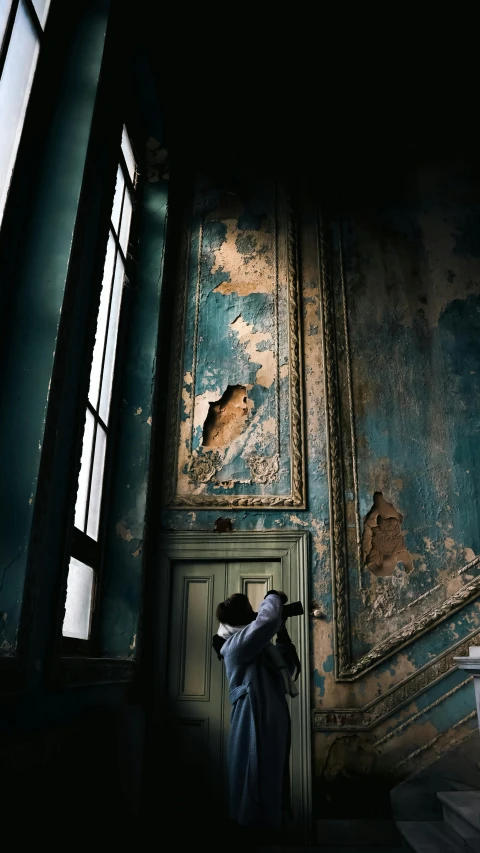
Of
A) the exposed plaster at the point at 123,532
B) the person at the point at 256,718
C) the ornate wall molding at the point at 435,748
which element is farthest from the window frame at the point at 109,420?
the ornate wall molding at the point at 435,748

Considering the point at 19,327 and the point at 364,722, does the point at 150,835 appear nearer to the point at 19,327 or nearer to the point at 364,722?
the point at 364,722

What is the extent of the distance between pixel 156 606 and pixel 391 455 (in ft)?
7.68

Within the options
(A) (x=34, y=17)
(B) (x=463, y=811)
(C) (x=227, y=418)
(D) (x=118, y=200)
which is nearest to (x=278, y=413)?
(C) (x=227, y=418)

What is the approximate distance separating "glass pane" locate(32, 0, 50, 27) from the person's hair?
11.7ft

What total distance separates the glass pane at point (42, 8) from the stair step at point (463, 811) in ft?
16.7

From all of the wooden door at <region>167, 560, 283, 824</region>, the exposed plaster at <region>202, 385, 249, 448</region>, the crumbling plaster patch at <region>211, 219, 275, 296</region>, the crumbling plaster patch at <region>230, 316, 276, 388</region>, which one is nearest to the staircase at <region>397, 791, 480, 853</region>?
the wooden door at <region>167, 560, 283, 824</region>

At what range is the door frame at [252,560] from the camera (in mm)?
4766

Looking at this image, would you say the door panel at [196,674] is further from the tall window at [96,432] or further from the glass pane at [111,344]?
the glass pane at [111,344]

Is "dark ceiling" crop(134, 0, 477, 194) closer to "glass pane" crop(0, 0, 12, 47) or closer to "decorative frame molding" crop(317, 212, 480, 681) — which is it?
"decorative frame molding" crop(317, 212, 480, 681)

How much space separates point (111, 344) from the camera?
5.33 meters

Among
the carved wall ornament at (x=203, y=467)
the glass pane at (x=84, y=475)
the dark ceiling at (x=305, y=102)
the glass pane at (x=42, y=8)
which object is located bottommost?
the glass pane at (x=84, y=475)

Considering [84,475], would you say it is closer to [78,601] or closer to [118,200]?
[78,601]

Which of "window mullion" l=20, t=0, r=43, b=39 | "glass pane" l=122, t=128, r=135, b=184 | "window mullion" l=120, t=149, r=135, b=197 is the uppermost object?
"glass pane" l=122, t=128, r=135, b=184

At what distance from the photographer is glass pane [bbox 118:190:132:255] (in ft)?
19.0
